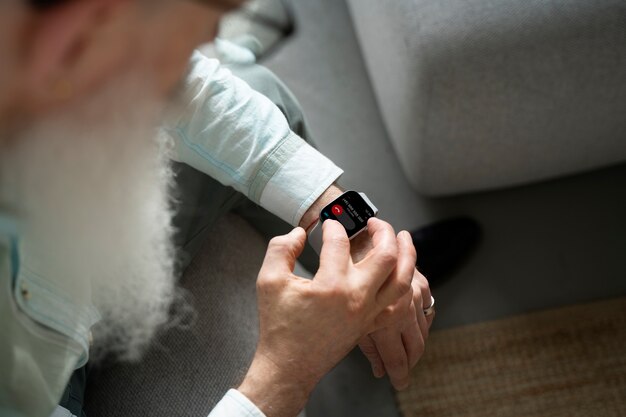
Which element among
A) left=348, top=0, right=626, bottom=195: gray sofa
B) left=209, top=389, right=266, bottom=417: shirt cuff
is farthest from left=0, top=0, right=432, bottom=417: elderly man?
left=348, top=0, right=626, bottom=195: gray sofa

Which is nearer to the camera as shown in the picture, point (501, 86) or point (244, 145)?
point (244, 145)

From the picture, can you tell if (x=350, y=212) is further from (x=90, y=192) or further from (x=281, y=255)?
(x=90, y=192)

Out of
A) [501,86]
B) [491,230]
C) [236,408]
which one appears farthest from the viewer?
[491,230]

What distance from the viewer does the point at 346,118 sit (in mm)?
1395

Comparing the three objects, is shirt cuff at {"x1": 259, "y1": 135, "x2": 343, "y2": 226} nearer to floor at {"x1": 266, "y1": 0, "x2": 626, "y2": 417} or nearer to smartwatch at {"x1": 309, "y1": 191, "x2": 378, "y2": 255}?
smartwatch at {"x1": 309, "y1": 191, "x2": 378, "y2": 255}

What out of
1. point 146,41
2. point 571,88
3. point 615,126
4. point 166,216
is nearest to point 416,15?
point 571,88

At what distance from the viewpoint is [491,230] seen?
125 centimetres

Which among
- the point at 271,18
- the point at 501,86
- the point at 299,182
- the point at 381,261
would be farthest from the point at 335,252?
the point at 501,86

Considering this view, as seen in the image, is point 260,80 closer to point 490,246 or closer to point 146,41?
point 146,41

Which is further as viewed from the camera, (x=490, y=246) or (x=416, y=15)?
(x=490, y=246)

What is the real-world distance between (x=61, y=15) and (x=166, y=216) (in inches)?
14.4

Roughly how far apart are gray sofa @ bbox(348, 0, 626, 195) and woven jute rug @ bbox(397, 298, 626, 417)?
0.27m

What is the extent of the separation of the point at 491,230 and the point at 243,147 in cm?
63

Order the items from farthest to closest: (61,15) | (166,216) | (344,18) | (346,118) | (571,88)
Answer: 1. (344,18)
2. (346,118)
3. (571,88)
4. (166,216)
5. (61,15)
